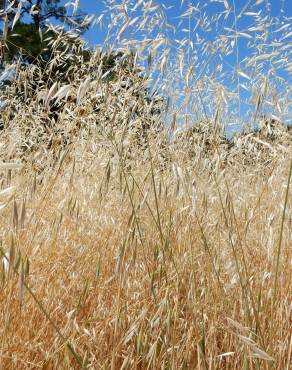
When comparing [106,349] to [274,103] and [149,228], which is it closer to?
[149,228]

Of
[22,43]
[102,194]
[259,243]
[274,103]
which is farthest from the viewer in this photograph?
[22,43]

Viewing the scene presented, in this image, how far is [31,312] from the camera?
1.37 m

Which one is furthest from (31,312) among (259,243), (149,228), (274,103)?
(274,103)

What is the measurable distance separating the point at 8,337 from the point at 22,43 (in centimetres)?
1312

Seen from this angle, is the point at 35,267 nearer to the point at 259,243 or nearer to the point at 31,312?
the point at 31,312

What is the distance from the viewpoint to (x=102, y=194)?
151 cm

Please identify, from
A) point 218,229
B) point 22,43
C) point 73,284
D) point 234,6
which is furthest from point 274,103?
point 22,43

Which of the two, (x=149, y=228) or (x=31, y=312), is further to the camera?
(x=149, y=228)

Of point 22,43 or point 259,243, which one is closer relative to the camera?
point 259,243

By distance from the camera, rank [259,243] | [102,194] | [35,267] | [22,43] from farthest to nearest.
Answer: [22,43], [259,243], [35,267], [102,194]

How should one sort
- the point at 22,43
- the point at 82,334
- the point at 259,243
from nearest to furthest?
the point at 82,334 < the point at 259,243 < the point at 22,43

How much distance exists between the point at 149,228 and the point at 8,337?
76 centimetres

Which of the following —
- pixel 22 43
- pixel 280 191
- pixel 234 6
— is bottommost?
pixel 280 191

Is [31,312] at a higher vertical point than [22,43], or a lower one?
lower
